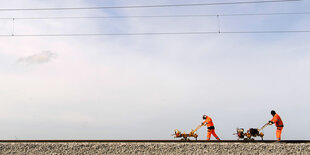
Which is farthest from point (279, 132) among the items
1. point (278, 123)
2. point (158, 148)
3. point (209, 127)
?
point (158, 148)

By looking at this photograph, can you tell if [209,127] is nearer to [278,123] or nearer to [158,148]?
[278,123]

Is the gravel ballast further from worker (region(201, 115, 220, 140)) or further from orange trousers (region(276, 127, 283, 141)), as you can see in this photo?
worker (region(201, 115, 220, 140))

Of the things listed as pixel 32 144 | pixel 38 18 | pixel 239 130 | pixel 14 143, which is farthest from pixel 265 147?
pixel 38 18

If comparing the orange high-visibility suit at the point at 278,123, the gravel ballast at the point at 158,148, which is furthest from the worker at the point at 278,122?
the gravel ballast at the point at 158,148

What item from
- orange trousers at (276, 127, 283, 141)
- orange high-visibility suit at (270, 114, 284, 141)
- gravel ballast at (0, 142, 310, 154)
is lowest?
gravel ballast at (0, 142, 310, 154)

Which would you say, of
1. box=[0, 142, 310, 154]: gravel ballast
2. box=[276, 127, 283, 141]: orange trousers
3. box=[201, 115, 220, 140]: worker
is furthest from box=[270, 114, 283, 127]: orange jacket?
box=[201, 115, 220, 140]: worker

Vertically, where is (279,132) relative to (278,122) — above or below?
below

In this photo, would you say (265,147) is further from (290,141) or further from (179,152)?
(179,152)

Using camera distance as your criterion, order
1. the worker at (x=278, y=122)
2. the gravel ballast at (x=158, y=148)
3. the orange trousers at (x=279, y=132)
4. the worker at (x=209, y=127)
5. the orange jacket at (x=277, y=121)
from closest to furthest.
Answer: the gravel ballast at (x=158, y=148) < the orange trousers at (x=279, y=132) < the worker at (x=278, y=122) < the orange jacket at (x=277, y=121) < the worker at (x=209, y=127)

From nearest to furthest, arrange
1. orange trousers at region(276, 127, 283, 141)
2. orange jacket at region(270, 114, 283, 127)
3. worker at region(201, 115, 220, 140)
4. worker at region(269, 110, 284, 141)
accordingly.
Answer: orange trousers at region(276, 127, 283, 141) → worker at region(269, 110, 284, 141) → orange jacket at region(270, 114, 283, 127) → worker at region(201, 115, 220, 140)

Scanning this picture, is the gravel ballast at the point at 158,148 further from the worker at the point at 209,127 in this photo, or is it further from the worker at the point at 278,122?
the worker at the point at 209,127

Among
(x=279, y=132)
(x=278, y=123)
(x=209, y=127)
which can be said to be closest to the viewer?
(x=279, y=132)

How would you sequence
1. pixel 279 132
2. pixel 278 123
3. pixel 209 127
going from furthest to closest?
pixel 209 127 → pixel 278 123 → pixel 279 132

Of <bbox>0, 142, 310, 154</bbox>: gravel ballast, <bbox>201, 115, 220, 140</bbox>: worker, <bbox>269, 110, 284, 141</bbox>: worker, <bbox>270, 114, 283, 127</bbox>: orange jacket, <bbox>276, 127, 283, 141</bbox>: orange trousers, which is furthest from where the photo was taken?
<bbox>201, 115, 220, 140</bbox>: worker
